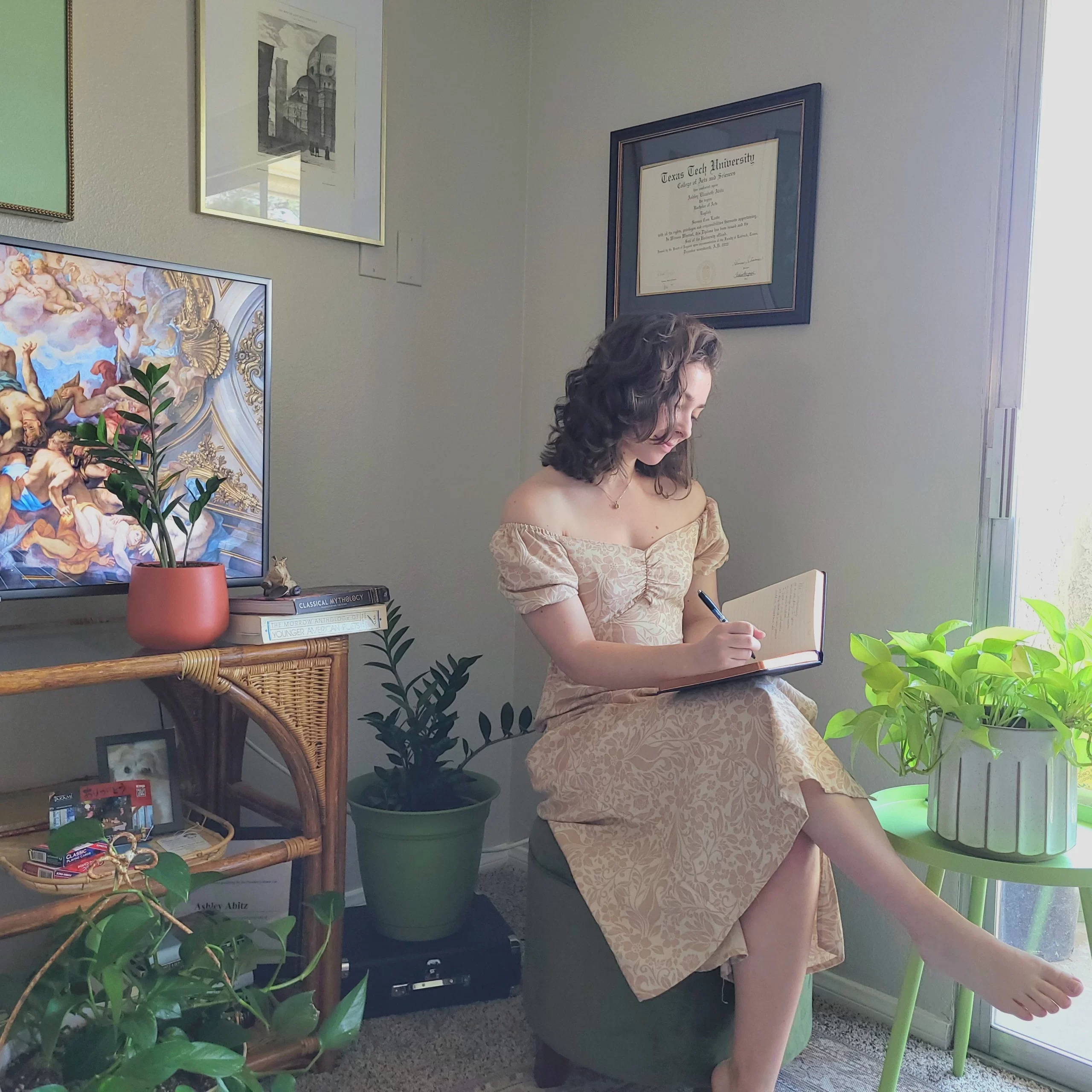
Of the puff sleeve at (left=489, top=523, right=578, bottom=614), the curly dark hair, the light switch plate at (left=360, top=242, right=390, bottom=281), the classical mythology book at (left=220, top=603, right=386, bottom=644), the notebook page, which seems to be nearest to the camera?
the notebook page

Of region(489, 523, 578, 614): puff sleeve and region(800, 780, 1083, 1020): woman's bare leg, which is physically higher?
region(489, 523, 578, 614): puff sleeve

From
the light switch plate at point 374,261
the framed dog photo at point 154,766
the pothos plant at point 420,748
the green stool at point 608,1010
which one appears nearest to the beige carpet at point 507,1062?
the green stool at point 608,1010

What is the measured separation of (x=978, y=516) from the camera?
1612mm

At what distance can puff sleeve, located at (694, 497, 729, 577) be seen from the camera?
1812mm

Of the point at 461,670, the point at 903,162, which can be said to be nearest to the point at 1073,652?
the point at 903,162

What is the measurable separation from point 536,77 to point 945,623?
5.33ft

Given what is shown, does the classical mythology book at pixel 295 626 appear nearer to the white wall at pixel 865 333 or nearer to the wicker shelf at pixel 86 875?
the wicker shelf at pixel 86 875

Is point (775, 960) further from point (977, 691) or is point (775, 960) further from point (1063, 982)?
point (977, 691)

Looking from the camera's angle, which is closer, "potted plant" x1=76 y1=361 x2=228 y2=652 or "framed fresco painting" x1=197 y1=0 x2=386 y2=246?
"potted plant" x1=76 y1=361 x2=228 y2=652

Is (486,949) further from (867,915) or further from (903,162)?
(903,162)

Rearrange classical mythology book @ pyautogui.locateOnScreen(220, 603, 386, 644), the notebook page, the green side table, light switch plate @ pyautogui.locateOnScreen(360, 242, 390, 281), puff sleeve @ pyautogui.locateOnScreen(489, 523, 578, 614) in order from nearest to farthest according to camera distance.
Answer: the green side table
the notebook page
classical mythology book @ pyautogui.locateOnScreen(220, 603, 386, 644)
puff sleeve @ pyautogui.locateOnScreen(489, 523, 578, 614)
light switch plate @ pyautogui.locateOnScreen(360, 242, 390, 281)

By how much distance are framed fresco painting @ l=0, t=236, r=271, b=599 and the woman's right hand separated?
2.54 feet

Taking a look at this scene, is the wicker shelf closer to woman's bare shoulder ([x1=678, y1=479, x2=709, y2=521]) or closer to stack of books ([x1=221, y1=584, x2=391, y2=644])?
stack of books ([x1=221, y1=584, x2=391, y2=644])

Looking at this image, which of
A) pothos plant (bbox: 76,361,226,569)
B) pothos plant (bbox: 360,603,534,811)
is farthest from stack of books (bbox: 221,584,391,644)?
pothos plant (bbox: 360,603,534,811)
